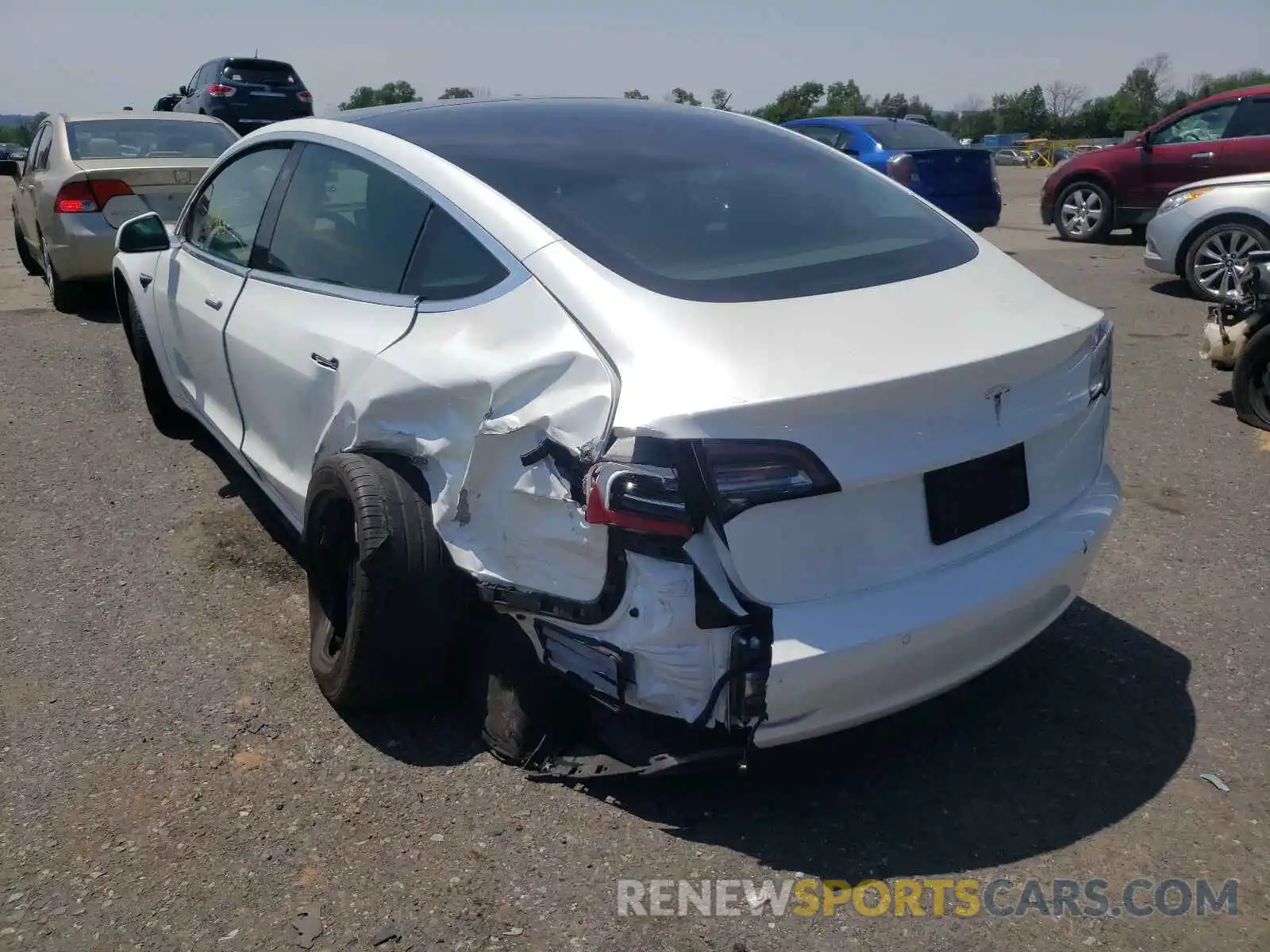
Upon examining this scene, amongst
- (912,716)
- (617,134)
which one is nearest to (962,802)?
(912,716)

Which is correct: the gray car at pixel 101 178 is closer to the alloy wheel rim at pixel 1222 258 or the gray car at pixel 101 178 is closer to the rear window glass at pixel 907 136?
the rear window glass at pixel 907 136

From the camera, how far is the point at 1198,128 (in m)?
12.0

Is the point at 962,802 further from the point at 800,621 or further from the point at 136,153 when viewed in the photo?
the point at 136,153

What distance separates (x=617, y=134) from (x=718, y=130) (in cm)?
42

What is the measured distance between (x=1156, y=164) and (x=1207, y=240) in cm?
357

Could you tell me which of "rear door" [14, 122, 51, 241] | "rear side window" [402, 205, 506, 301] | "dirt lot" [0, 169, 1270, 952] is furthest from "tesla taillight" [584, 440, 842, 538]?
"rear door" [14, 122, 51, 241]

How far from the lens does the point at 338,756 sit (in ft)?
10.2

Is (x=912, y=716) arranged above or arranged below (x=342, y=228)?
below

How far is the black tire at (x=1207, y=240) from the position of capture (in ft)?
29.2

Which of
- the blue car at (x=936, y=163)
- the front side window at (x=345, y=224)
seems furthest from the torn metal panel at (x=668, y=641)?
the blue car at (x=936, y=163)

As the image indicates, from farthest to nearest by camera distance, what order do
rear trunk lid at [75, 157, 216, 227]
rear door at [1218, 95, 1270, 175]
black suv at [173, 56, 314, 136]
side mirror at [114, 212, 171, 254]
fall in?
black suv at [173, 56, 314, 136] → rear door at [1218, 95, 1270, 175] → rear trunk lid at [75, 157, 216, 227] → side mirror at [114, 212, 171, 254]

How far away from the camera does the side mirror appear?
489cm

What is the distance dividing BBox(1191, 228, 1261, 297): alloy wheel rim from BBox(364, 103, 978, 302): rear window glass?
676 centimetres

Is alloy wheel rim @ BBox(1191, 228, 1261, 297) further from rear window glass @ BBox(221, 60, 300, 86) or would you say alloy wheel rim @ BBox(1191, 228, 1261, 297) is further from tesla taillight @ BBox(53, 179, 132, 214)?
rear window glass @ BBox(221, 60, 300, 86)
